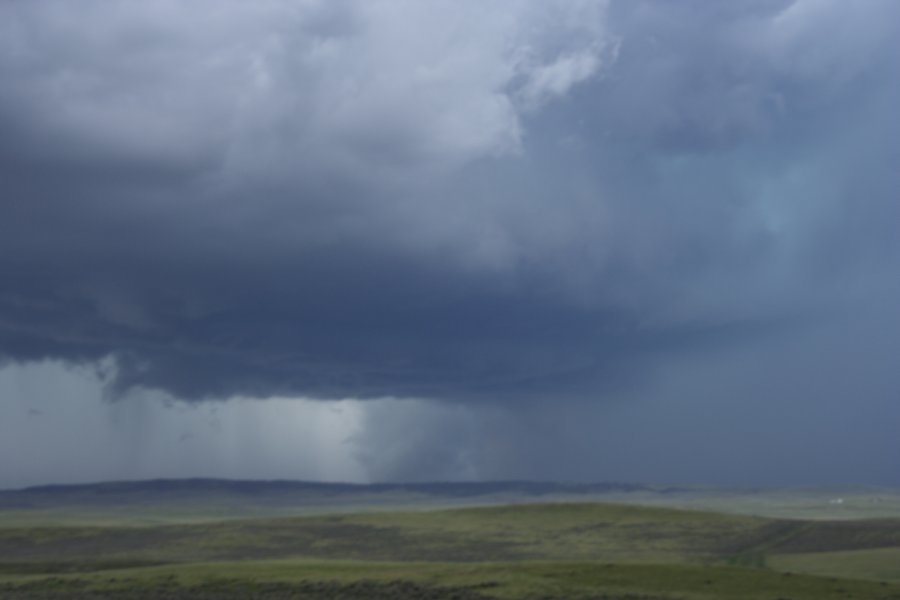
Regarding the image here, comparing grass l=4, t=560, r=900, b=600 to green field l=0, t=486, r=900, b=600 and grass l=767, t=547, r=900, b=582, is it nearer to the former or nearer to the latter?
green field l=0, t=486, r=900, b=600

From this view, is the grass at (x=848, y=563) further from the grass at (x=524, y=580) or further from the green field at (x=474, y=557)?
the grass at (x=524, y=580)

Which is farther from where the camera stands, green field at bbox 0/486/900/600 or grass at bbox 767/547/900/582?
grass at bbox 767/547/900/582

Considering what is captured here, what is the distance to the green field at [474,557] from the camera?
228 ft

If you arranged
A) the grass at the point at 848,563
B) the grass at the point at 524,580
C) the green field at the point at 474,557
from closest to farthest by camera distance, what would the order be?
the grass at the point at 524,580 < the green field at the point at 474,557 < the grass at the point at 848,563

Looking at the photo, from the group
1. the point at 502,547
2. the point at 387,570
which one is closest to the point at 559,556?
the point at 502,547

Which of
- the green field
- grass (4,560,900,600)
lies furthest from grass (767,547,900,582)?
grass (4,560,900,600)

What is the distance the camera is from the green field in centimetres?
6962

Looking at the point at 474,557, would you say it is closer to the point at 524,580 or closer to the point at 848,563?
the point at 848,563

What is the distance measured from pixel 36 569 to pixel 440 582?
4620cm

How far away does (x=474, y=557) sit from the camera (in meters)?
107

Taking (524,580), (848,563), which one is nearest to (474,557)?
(848,563)

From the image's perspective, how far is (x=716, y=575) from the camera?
71.7 m

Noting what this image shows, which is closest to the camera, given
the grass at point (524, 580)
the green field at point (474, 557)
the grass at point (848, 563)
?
the grass at point (524, 580)

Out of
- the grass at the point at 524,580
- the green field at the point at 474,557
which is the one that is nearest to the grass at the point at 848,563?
the green field at the point at 474,557
